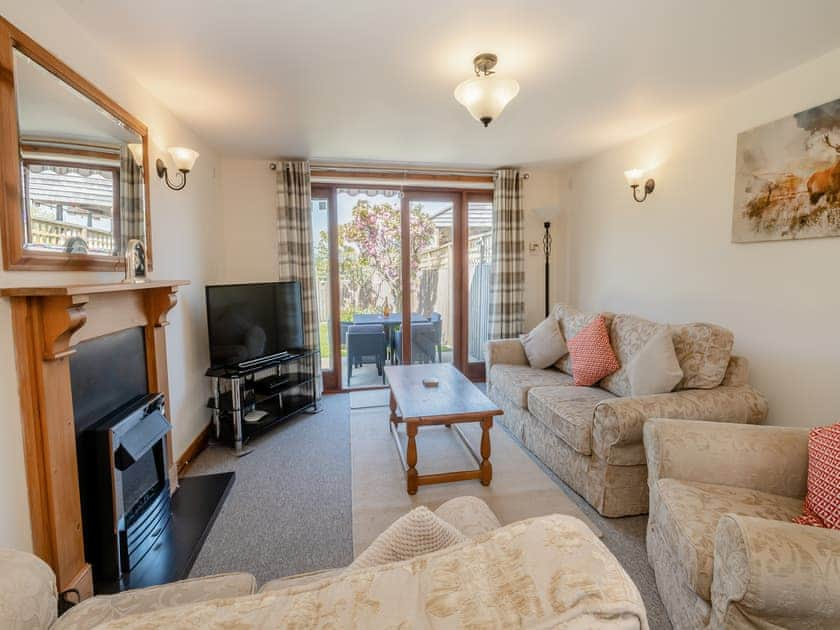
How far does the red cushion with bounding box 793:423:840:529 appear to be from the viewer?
1.28m

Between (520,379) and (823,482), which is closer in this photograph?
(823,482)

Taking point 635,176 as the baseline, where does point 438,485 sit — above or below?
below

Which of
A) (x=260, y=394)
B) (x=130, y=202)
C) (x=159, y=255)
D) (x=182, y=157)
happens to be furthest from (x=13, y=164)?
(x=260, y=394)

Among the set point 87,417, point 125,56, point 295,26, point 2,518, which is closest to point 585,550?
point 2,518

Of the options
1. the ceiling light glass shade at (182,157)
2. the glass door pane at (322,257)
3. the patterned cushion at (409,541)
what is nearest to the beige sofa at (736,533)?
the patterned cushion at (409,541)

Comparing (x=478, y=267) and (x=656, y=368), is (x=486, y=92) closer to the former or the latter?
(x=656, y=368)

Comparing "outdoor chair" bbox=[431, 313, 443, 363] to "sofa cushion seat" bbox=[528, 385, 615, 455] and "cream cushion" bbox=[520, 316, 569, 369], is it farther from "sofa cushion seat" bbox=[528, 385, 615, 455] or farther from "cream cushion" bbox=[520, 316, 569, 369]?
"sofa cushion seat" bbox=[528, 385, 615, 455]

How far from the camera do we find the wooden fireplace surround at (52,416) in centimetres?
137

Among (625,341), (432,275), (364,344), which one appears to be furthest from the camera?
(432,275)

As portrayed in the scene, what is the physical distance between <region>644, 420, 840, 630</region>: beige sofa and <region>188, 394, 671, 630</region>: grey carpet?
269 millimetres

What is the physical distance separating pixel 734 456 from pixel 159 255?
320 centimetres

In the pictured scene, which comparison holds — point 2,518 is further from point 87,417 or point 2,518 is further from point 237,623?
point 237,623

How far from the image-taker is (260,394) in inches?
130

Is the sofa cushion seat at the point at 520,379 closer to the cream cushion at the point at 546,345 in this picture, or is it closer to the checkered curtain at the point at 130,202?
the cream cushion at the point at 546,345
